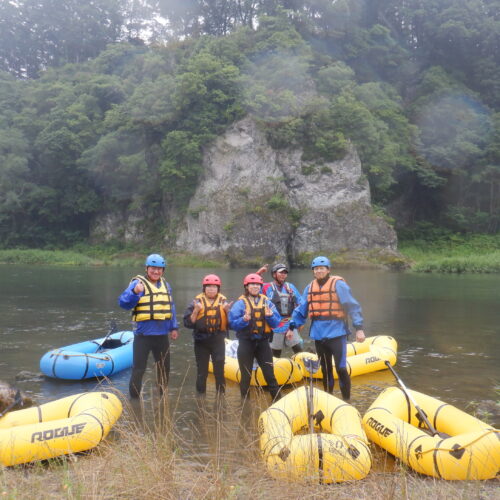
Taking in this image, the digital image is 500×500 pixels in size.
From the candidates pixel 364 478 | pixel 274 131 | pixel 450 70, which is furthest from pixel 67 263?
pixel 450 70

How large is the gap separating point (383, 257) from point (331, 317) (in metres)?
27.1

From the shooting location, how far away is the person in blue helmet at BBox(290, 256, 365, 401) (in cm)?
582

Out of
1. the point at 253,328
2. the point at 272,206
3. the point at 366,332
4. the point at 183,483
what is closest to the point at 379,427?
the point at 253,328

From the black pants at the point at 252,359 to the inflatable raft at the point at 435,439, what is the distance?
1.49 m

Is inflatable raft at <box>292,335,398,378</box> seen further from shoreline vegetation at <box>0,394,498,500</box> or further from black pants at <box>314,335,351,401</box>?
shoreline vegetation at <box>0,394,498,500</box>

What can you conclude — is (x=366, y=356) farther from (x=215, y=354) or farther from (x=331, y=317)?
(x=215, y=354)

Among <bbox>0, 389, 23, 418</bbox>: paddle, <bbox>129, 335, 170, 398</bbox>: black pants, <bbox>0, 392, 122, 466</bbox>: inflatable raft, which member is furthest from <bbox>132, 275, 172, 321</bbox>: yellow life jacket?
<bbox>0, 389, 23, 418</bbox>: paddle

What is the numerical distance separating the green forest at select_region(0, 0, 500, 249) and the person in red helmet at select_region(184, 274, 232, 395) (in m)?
29.4

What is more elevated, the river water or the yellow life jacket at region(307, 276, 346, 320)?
the yellow life jacket at region(307, 276, 346, 320)

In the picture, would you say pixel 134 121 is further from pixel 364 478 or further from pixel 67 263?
pixel 364 478

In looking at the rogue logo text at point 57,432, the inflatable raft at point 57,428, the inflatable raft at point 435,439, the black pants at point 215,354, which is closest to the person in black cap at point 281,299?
the black pants at point 215,354

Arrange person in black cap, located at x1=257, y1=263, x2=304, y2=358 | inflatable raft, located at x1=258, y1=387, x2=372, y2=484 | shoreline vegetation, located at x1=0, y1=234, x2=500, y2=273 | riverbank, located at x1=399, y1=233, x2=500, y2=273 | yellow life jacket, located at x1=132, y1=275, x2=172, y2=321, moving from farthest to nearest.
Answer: riverbank, located at x1=399, y1=233, x2=500, y2=273 → shoreline vegetation, located at x1=0, y1=234, x2=500, y2=273 → person in black cap, located at x1=257, y1=263, x2=304, y2=358 → yellow life jacket, located at x1=132, y1=275, x2=172, y2=321 → inflatable raft, located at x1=258, y1=387, x2=372, y2=484

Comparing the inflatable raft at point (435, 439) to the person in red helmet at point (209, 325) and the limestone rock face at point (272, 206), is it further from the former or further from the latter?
the limestone rock face at point (272, 206)

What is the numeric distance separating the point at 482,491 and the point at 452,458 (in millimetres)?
313
